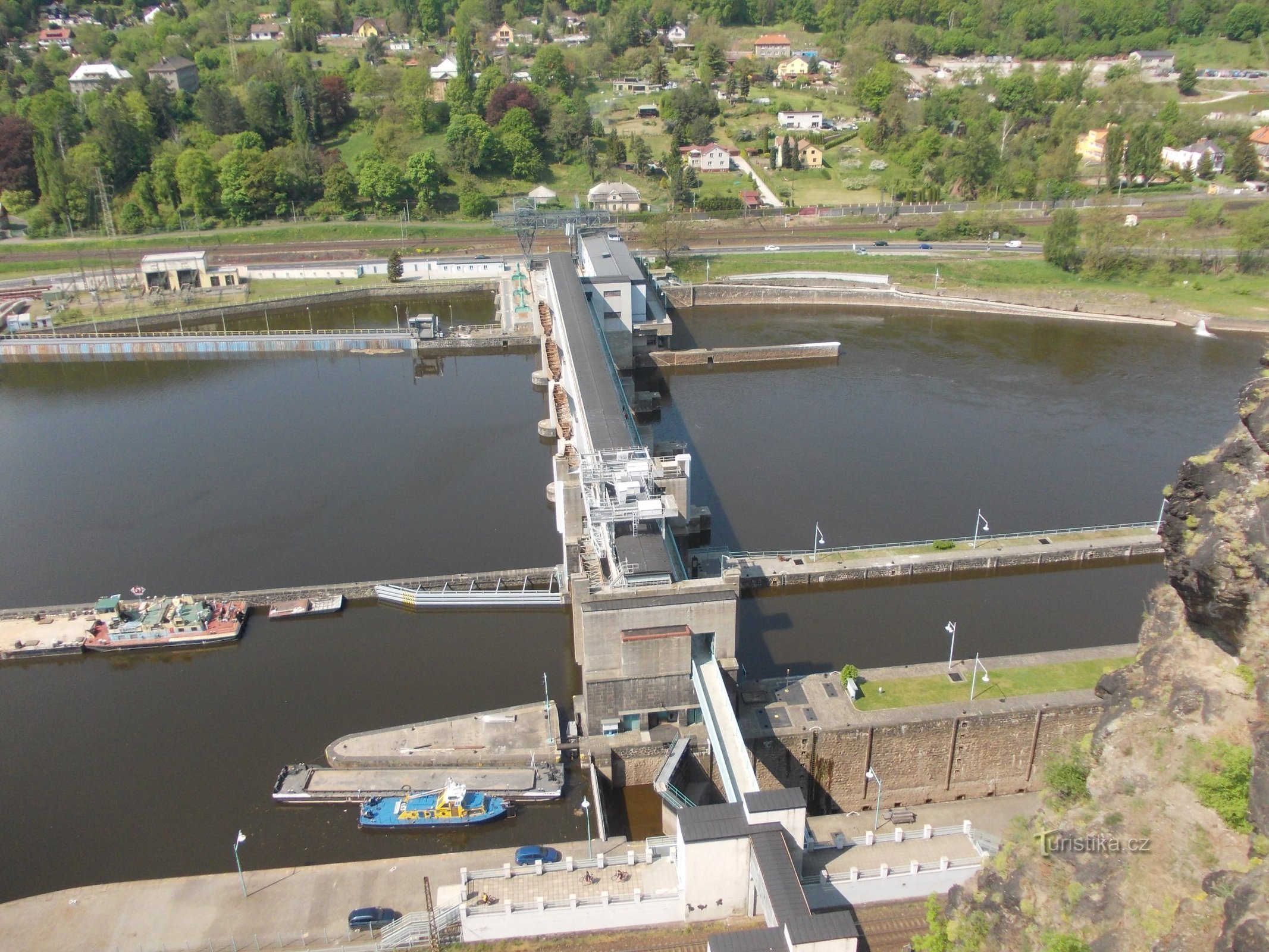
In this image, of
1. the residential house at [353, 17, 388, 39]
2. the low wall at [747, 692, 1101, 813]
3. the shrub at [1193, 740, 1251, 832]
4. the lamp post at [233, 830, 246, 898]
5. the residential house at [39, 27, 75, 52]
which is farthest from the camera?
the residential house at [353, 17, 388, 39]

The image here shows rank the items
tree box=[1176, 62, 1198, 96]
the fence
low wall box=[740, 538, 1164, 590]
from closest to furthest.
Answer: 1. low wall box=[740, 538, 1164, 590]
2. the fence
3. tree box=[1176, 62, 1198, 96]

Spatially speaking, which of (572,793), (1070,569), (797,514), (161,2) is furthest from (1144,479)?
(161,2)

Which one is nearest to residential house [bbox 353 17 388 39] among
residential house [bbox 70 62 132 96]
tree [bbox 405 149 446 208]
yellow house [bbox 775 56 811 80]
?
residential house [bbox 70 62 132 96]


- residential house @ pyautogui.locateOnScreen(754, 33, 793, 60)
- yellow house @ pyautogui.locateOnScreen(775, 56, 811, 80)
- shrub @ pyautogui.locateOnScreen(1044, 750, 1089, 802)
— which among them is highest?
residential house @ pyautogui.locateOnScreen(754, 33, 793, 60)

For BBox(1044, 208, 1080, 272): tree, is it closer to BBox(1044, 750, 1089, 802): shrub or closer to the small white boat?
the small white boat

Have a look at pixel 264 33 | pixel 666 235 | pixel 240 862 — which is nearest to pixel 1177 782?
pixel 240 862

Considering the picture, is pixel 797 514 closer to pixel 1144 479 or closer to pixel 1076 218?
pixel 1144 479
